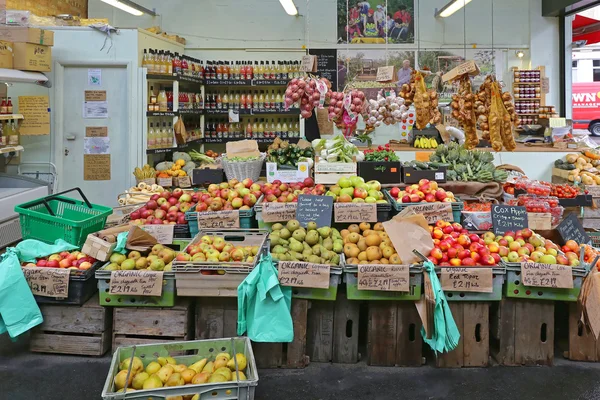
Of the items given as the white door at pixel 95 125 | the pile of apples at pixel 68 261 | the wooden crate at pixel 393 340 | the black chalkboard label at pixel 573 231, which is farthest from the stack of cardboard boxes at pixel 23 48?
the black chalkboard label at pixel 573 231

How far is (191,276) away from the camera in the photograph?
11.9 feet

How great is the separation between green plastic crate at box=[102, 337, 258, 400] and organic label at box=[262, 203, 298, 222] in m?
1.33

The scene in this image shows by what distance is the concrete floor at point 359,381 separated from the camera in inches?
132

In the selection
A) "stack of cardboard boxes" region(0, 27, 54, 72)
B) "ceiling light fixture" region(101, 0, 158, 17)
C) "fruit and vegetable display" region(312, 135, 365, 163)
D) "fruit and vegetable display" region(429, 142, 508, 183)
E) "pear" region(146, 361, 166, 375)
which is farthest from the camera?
"ceiling light fixture" region(101, 0, 158, 17)

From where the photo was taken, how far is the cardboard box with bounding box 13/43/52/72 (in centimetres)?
657

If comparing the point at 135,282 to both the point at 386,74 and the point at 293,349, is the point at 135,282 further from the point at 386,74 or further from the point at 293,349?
the point at 386,74

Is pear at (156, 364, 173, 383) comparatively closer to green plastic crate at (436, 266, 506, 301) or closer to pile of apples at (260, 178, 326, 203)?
green plastic crate at (436, 266, 506, 301)

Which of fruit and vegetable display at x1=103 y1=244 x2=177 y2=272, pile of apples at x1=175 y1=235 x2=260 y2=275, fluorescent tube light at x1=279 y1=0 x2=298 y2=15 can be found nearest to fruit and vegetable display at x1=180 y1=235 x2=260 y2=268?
pile of apples at x1=175 y1=235 x2=260 y2=275

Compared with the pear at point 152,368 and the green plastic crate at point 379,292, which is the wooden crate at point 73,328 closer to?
the pear at point 152,368

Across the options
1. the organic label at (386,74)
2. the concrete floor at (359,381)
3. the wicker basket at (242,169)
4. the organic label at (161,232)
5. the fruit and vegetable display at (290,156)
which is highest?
the organic label at (386,74)

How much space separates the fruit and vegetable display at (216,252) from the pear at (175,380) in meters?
0.96

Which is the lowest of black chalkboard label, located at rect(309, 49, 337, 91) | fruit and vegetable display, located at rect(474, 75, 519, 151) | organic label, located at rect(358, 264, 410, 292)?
organic label, located at rect(358, 264, 410, 292)

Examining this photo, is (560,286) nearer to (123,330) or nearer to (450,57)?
(123,330)

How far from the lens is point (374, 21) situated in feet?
35.4
